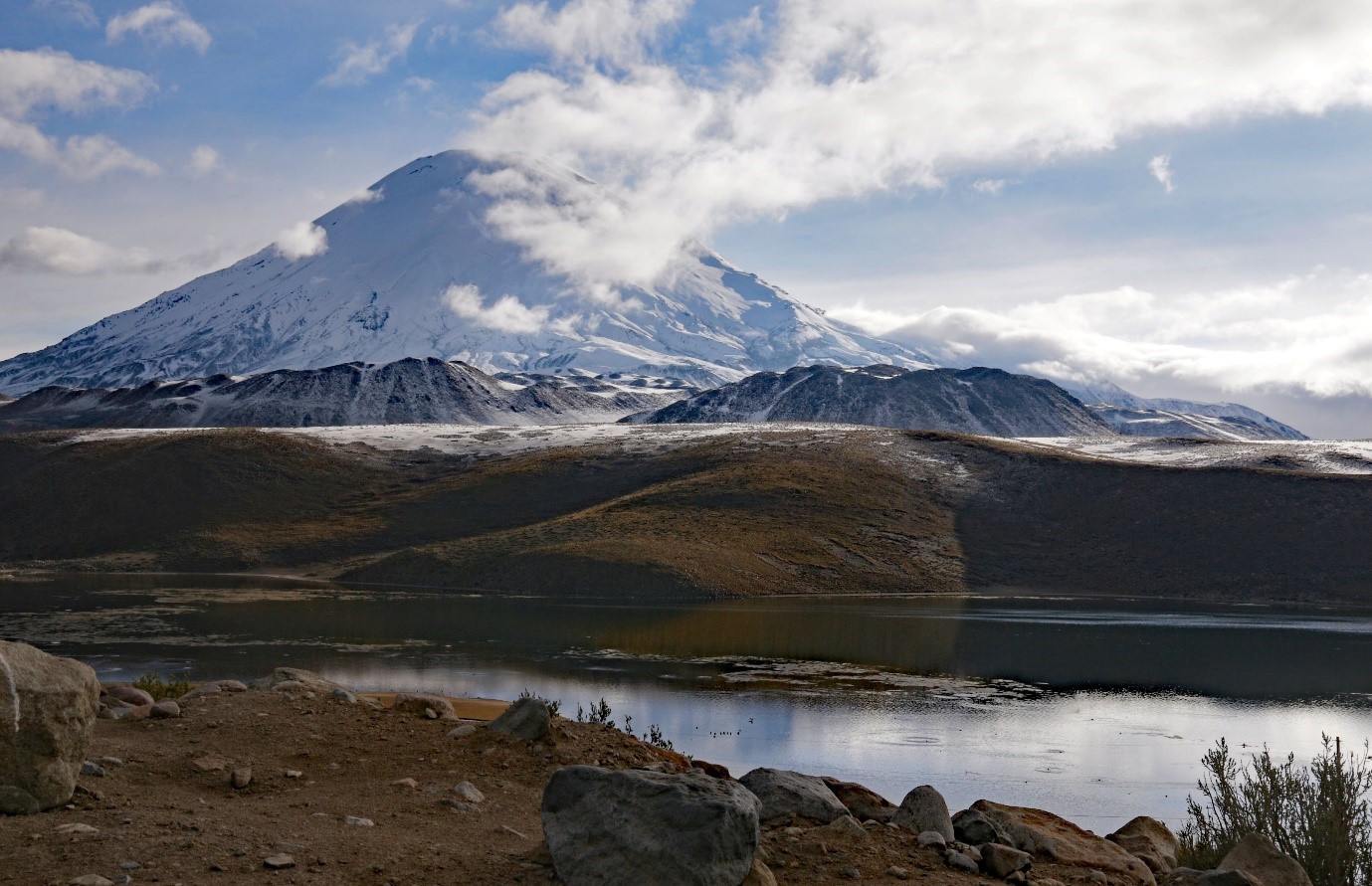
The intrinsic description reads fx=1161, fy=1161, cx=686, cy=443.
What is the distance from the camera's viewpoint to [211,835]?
10.5 metres

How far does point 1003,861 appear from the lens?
1195 cm

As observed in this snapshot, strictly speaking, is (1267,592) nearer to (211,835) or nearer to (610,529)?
(610,529)

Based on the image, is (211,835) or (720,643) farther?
(720,643)

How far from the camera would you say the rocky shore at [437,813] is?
9789 mm

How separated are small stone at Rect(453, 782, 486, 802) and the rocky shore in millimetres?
29

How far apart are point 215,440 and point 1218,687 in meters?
94.0

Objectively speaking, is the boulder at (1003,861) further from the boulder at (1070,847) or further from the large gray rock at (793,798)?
the large gray rock at (793,798)

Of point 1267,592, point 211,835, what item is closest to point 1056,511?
point 1267,592

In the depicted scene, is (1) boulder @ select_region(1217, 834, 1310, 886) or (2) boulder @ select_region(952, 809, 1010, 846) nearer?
(1) boulder @ select_region(1217, 834, 1310, 886)

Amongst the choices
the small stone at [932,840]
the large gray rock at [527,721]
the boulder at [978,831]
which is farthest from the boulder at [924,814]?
the large gray rock at [527,721]

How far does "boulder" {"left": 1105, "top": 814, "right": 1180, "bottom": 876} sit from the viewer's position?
14.5 m

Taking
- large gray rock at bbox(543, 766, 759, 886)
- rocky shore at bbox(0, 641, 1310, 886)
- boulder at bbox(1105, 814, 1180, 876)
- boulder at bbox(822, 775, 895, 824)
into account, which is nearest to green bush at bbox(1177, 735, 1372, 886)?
boulder at bbox(1105, 814, 1180, 876)

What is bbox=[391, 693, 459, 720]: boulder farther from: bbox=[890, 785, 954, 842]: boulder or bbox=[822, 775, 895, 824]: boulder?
bbox=[890, 785, 954, 842]: boulder

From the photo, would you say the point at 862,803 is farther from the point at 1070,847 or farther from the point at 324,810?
the point at 324,810
